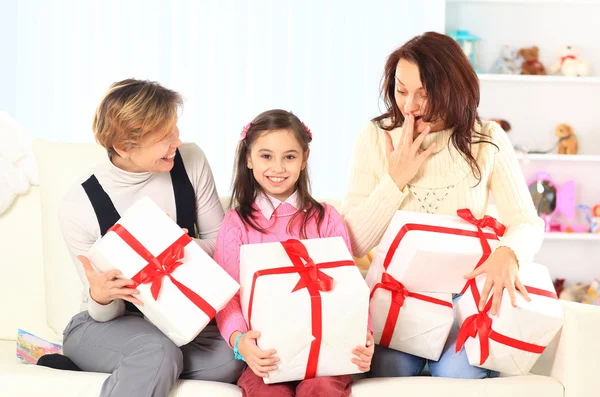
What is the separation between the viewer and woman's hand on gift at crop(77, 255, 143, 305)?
1.76 meters

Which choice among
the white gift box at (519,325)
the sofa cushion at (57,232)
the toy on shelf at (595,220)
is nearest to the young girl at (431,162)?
the white gift box at (519,325)

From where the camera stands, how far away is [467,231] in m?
1.90

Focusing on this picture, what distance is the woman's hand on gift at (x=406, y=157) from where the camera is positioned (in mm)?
2041

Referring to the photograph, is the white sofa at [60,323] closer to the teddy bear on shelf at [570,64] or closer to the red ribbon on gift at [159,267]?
the red ribbon on gift at [159,267]

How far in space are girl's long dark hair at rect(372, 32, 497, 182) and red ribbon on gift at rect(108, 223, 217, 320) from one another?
0.81 meters

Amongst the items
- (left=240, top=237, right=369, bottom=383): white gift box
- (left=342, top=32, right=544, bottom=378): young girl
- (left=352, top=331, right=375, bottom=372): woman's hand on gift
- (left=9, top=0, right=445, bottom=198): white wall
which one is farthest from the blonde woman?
(left=9, top=0, right=445, bottom=198): white wall

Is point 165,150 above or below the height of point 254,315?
above

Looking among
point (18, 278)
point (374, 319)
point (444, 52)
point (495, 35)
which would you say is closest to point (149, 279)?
point (374, 319)

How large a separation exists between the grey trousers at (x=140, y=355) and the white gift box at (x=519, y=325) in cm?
62

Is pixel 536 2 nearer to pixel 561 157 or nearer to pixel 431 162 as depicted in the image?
pixel 561 157

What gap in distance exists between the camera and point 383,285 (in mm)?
1905

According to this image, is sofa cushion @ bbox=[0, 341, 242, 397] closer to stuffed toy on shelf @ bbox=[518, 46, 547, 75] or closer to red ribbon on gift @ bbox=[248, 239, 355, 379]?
red ribbon on gift @ bbox=[248, 239, 355, 379]

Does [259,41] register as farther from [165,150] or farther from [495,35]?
[165,150]

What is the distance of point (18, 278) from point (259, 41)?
240 cm
